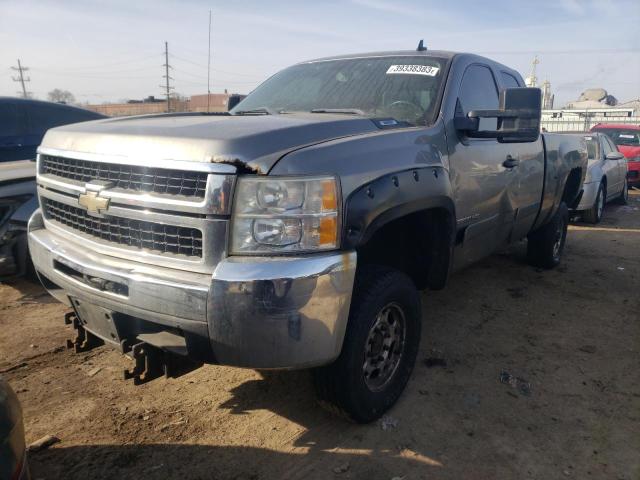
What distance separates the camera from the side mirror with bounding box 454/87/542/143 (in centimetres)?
320

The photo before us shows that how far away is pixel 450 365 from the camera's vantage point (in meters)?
3.50

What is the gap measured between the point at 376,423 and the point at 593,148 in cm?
871

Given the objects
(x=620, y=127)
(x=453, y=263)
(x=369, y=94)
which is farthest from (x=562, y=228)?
(x=620, y=127)

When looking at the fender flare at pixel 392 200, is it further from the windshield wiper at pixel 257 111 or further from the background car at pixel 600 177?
the background car at pixel 600 177

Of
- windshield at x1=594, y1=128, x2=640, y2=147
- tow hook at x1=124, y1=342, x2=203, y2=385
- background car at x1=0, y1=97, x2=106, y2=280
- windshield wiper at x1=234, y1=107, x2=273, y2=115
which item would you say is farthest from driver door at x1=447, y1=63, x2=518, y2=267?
windshield at x1=594, y1=128, x2=640, y2=147

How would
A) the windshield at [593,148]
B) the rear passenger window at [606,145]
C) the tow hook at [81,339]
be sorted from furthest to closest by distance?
the rear passenger window at [606,145], the windshield at [593,148], the tow hook at [81,339]

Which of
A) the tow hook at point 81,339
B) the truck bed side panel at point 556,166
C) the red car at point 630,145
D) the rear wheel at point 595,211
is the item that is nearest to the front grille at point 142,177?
the tow hook at point 81,339

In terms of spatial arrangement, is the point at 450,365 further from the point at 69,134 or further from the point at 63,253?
the point at 69,134

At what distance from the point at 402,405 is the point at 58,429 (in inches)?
73.6

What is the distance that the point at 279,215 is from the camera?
206 cm

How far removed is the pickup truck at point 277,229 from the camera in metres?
2.05

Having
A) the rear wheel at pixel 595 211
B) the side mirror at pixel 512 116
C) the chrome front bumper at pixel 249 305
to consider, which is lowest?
the rear wheel at pixel 595 211

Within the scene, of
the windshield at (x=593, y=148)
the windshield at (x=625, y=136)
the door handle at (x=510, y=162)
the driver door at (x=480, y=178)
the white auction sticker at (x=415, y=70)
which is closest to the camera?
the driver door at (x=480, y=178)

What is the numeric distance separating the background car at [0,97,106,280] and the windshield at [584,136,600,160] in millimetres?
8836
